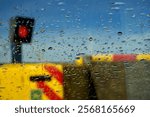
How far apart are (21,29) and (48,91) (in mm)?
433

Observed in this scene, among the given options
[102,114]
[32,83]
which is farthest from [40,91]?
[102,114]

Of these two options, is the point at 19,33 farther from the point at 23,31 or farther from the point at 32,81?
the point at 32,81

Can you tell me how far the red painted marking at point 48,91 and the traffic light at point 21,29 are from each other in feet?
0.94

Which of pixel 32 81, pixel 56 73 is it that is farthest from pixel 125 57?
pixel 32 81

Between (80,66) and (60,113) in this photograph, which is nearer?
(60,113)

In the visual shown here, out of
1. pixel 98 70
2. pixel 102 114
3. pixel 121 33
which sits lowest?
pixel 102 114

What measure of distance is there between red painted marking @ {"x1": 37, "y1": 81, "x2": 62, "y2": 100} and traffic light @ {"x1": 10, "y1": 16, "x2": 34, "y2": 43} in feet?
0.94

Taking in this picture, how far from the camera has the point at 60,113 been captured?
8.47 ft

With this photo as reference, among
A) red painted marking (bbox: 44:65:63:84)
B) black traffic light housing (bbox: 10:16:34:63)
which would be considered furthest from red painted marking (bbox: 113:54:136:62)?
black traffic light housing (bbox: 10:16:34:63)

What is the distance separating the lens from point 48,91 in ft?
9.54

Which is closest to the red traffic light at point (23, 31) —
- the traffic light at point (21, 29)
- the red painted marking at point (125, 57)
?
the traffic light at point (21, 29)

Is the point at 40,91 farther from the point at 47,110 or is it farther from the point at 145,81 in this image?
the point at 145,81

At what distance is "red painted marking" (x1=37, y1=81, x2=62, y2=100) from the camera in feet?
9.48

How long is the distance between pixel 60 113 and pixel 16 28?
0.66 m
